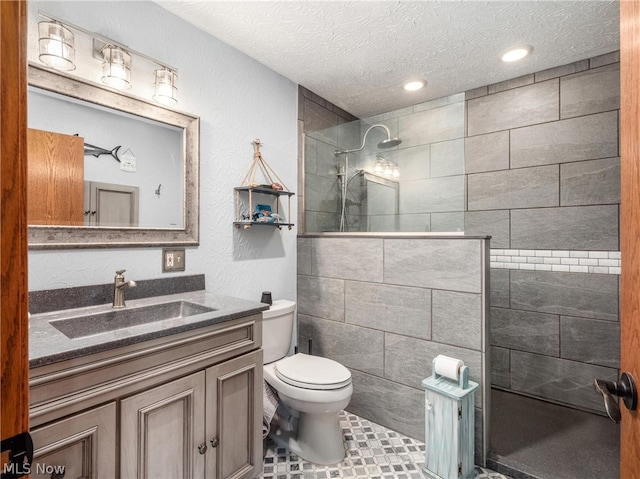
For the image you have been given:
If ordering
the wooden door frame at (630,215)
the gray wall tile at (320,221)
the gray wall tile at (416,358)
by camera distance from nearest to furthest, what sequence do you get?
the wooden door frame at (630,215) < the gray wall tile at (416,358) < the gray wall tile at (320,221)

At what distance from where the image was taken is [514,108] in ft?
8.32

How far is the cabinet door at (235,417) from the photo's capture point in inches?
54.6

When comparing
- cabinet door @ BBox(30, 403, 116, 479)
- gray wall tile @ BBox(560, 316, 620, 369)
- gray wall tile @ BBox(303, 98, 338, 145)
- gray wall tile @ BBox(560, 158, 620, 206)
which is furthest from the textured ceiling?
cabinet door @ BBox(30, 403, 116, 479)

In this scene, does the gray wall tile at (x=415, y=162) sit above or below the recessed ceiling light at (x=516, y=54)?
below

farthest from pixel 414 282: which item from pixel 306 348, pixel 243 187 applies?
pixel 243 187

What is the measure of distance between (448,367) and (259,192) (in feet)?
5.23

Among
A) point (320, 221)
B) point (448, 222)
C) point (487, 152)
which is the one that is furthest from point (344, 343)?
point (487, 152)

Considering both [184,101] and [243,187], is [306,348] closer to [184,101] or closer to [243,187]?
[243,187]

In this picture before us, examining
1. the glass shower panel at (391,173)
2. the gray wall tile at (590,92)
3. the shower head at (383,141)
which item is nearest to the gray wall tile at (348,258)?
the glass shower panel at (391,173)

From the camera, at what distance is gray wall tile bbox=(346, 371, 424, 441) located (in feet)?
6.66

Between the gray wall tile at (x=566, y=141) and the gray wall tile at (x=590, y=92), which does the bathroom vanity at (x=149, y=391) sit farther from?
the gray wall tile at (x=590, y=92)

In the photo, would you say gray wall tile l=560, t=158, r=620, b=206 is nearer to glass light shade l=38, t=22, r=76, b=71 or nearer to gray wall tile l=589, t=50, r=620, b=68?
gray wall tile l=589, t=50, r=620, b=68

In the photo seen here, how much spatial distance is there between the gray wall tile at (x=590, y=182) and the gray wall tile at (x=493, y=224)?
39cm

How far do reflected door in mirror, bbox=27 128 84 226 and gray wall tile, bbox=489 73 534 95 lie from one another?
2843mm
